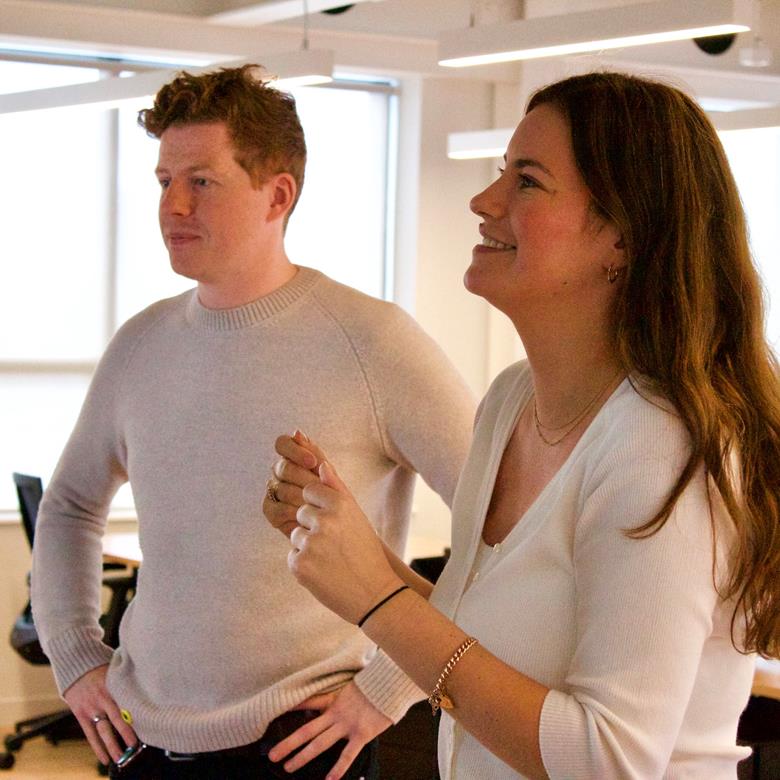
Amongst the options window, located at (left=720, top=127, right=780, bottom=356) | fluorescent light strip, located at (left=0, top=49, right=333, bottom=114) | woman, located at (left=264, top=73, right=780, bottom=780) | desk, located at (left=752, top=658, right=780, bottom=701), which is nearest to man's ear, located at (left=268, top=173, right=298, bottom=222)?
woman, located at (left=264, top=73, right=780, bottom=780)

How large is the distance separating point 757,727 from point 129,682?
2305 millimetres

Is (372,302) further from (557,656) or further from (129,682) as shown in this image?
(557,656)

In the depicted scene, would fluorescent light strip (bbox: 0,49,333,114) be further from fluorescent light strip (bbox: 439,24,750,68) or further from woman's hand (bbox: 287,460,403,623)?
woman's hand (bbox: 287,460,403,623)

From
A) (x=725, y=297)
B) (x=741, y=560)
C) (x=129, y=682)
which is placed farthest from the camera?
(x=129, y=682)

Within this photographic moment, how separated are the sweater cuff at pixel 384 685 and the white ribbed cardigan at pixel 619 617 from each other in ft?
1.74

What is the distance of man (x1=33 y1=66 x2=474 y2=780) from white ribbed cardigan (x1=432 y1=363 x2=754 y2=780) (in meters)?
0.60

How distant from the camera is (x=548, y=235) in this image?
59.1 inches

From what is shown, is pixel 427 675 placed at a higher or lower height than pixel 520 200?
lower

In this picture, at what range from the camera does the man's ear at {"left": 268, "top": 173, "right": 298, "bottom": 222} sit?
2.29m

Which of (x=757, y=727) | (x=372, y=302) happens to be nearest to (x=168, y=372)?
(x=372, y=302)

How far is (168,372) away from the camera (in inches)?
87.5

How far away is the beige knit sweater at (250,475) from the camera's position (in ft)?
6.78

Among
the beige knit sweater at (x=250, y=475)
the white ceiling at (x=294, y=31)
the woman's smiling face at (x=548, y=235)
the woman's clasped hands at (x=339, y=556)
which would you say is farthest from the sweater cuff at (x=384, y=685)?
the white ceiling at (x=294, y=31)

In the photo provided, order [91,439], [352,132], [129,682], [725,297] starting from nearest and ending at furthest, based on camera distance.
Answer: [725,297] < [129,682] < [91,439] < [352,132]
